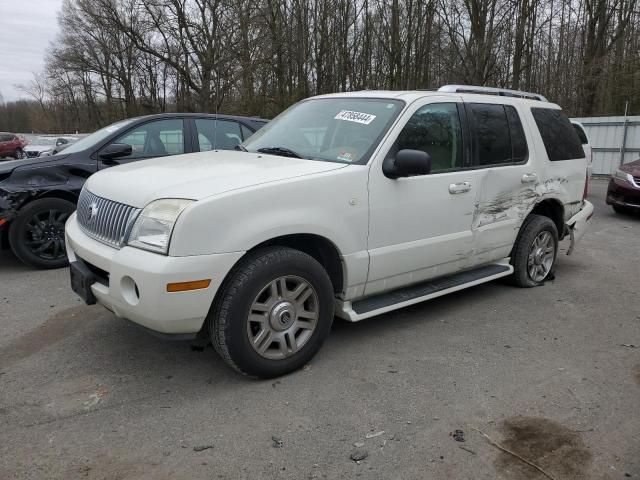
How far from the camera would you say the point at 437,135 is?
165 inches

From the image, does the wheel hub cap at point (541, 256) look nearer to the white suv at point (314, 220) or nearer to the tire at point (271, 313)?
the white suv at point (314, 220)

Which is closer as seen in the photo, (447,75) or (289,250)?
(289,250)

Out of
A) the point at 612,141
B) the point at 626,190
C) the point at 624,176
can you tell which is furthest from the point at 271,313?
the point at 612,141

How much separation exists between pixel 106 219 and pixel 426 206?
88.0 inches

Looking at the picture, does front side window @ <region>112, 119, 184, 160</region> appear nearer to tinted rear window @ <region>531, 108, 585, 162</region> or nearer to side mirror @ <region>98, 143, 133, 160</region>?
side mirror @ <region>98, 143, 133, 160</region>

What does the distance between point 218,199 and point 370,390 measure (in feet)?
4.86

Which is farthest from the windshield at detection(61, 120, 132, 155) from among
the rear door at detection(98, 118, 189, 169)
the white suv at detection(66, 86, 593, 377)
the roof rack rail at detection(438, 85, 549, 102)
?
the roof rack rail at detection(438, 85, 549, 102)

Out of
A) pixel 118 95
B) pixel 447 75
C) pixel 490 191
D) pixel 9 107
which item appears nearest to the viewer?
pixel 490 191

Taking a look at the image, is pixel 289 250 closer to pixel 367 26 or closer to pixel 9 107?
pixel 367 26

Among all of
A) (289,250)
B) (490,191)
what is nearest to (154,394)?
(289,250)

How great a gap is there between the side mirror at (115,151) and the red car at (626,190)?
8.79 metres

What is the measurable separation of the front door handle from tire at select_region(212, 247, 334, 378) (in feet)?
4.46

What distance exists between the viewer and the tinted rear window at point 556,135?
522 centimetres

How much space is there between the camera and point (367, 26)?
2597 cm
